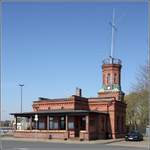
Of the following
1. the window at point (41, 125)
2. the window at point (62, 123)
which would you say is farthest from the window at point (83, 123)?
the window at point (41, 125)

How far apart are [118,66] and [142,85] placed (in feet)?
46.6

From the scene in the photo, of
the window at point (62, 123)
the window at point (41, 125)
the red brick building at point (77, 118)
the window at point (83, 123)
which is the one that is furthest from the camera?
the window at point (41, 125)

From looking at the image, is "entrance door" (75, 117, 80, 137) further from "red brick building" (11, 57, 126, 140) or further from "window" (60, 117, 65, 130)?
"window" (60, 117, 65, 130)

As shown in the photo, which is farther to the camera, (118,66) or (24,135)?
(118,66)

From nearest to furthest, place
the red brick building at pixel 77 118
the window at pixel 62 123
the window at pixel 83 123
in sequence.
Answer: the red brick building at pixel 77 118 < the window at pixel 83 123 < the window at pixel 62 123

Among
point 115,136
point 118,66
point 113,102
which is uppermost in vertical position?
point 118,66

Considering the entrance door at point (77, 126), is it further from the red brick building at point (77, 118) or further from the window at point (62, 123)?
the window at point (62, 123)

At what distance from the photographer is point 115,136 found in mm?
56625

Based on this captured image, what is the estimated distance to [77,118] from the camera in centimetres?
5228

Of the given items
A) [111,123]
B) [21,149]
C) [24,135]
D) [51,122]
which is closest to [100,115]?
[111,123]

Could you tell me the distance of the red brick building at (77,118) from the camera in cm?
5000

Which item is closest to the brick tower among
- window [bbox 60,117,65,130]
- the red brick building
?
the red brick building

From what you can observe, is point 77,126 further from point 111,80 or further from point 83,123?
point 111,80

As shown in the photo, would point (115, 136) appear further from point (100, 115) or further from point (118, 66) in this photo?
point (118, 66)
